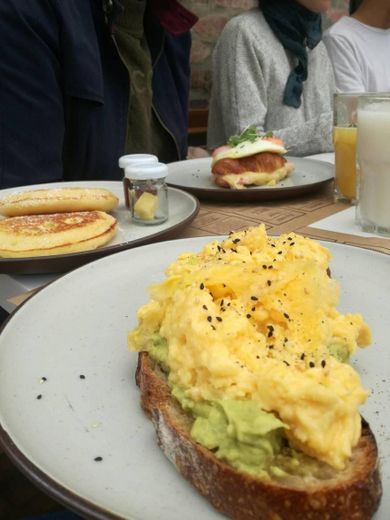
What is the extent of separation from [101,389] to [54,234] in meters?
0.66

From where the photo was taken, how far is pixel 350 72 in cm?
429

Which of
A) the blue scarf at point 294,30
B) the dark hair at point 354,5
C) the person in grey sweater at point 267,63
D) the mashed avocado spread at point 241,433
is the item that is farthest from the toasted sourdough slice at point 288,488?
the dark hair at point 354,5

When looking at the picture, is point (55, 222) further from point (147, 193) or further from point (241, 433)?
point (241, 433)

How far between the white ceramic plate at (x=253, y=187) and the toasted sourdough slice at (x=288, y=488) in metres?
1.30

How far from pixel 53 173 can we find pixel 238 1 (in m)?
3.85

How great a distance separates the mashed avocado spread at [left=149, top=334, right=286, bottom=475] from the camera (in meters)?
0.61

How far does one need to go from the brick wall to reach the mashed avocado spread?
5.32m

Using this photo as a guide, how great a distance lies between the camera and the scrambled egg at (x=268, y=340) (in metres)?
0.62

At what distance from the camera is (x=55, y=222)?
1.52 metres

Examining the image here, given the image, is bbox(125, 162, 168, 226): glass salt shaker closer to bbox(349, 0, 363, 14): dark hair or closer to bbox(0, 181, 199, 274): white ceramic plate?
bbox(0, 181, 199, 274): white ceramic plate

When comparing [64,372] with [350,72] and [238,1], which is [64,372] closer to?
[350,72]

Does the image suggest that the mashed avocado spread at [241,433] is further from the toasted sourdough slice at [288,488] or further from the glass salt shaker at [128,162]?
the glass salt shaker at [128,162]

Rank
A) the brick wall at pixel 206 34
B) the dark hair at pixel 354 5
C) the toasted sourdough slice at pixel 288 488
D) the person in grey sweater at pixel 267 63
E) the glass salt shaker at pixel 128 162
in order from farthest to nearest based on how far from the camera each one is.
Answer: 1. the brick wall at pixel 206 34
2. the dark hair at pixel 354 5
3. the person in grey sweater at pixel 267 63
4. the glass salt shaker at pixel 128 162
5. the toasted sourdough slice at pixel 288 488

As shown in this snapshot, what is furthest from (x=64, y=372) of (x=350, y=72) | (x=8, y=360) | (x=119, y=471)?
(x=350, y=72)
